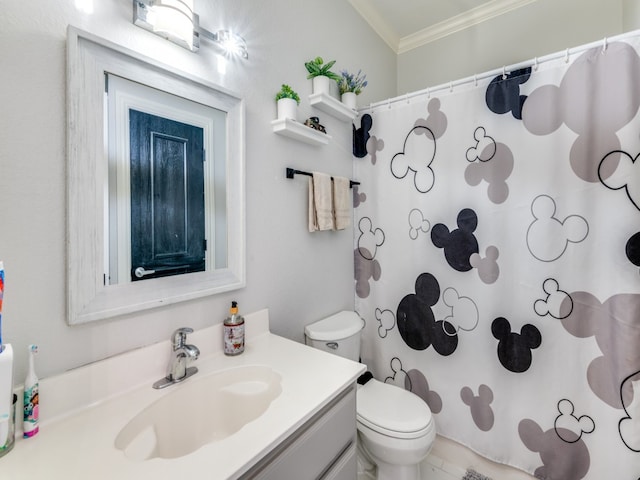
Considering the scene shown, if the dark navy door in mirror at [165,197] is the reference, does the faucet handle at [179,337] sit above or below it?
below

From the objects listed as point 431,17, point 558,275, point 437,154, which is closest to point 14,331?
point 437,154

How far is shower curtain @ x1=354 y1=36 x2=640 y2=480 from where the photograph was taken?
121 centimetres

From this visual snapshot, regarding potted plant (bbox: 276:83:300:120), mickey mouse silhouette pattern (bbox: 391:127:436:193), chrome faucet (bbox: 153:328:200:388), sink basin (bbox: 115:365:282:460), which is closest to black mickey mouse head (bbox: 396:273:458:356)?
mickey mouse silhouette pattern (bbox: 391:127:436:193)

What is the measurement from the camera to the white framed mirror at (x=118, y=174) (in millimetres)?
779

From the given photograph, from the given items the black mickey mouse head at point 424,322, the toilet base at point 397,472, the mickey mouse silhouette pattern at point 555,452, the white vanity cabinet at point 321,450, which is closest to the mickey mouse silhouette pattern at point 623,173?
the black mickey mouse head at point 424,322

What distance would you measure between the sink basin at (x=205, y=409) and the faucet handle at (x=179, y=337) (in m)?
0.12

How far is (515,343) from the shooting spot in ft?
4.70

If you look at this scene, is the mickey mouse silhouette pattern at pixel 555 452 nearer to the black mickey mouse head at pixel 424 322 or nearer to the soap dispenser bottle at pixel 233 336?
the black mickey mouse head at pixel 424 322

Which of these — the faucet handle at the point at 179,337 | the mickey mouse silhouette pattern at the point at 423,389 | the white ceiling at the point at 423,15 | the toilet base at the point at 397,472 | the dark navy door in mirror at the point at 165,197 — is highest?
the white ceiling at the point at 423,15

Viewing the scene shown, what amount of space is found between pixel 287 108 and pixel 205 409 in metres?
1.22

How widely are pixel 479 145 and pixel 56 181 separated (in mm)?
1708

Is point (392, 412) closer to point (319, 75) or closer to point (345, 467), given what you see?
point (345, 467)

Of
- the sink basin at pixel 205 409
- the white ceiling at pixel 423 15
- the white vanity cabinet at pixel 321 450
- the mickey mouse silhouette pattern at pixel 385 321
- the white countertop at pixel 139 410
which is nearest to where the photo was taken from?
the white countertop at pixel 139 410

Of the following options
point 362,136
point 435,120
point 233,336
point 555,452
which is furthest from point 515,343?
point 362,136
